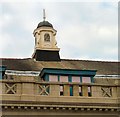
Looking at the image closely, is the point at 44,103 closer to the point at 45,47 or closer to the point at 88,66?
the point at 88,66

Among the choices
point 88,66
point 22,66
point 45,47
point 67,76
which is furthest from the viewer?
point 45,47

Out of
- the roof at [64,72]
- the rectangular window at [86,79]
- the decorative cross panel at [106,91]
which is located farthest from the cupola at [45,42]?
the decorative cross panel at [106,91]

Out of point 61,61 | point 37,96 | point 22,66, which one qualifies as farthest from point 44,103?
point 61,61

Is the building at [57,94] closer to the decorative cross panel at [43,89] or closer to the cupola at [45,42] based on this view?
the decorative cross panel at [43,89]

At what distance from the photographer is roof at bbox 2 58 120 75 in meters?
33.4

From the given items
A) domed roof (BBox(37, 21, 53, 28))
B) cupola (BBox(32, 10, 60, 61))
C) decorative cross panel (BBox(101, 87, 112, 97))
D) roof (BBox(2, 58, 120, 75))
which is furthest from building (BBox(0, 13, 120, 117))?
domed roof (BBox(37, 21, 53, 28))

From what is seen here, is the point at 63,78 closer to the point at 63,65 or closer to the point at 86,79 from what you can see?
the point at 86,79

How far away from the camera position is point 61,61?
36.3 m

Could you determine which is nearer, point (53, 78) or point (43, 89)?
point (43, 89)

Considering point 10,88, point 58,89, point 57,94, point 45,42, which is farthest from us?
point 45,42

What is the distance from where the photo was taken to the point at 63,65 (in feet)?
115

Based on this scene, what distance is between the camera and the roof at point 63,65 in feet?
110

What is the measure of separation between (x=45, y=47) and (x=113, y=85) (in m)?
11.8

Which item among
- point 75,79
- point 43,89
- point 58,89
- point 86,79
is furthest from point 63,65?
point 43,89
